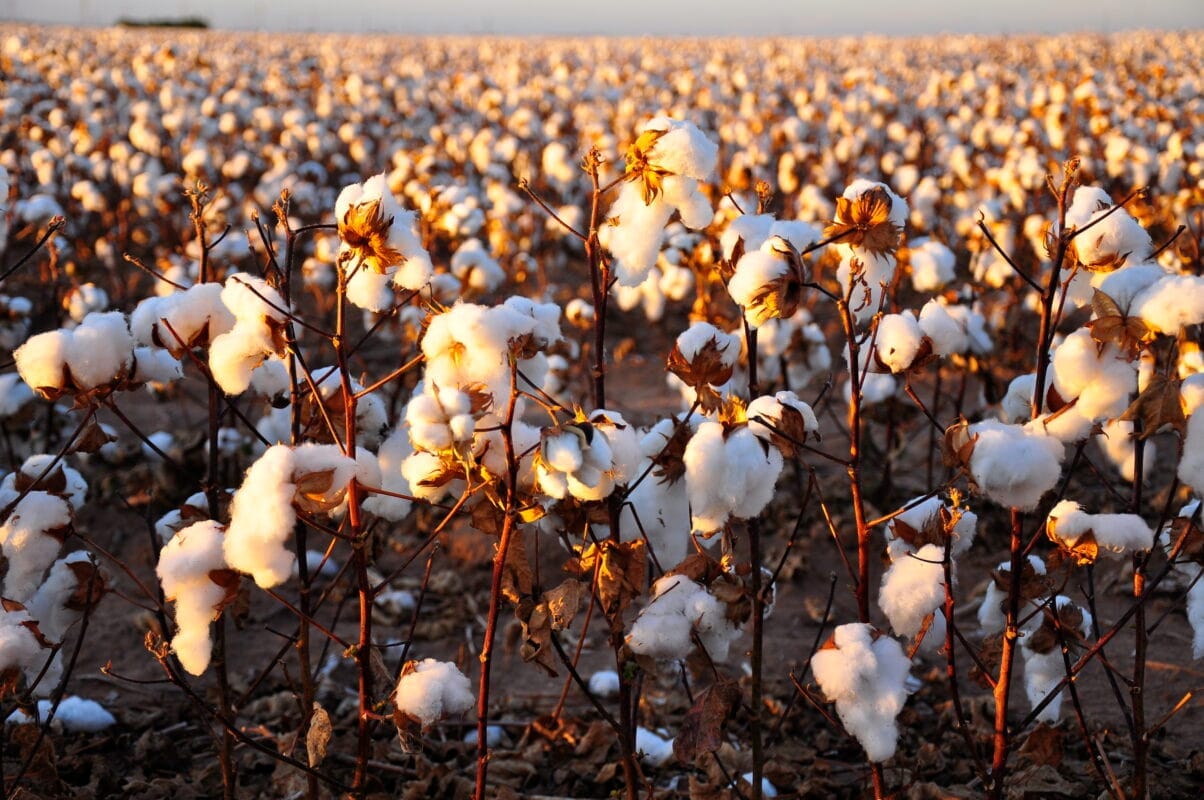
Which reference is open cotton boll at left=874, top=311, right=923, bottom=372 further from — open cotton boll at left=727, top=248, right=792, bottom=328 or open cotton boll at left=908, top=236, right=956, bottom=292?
open cotton boll at left=908, top=236, right=956, bottom=292

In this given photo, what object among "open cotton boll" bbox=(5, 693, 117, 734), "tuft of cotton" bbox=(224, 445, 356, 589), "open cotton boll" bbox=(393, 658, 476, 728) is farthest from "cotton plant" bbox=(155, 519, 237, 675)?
"open cotton boll" bbox=(5, 693, 117, 734)

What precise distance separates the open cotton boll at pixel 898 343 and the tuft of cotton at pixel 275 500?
849 mm

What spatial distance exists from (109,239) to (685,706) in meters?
6.46

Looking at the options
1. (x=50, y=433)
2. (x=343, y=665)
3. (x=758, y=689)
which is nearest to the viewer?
(x=758, y=689)

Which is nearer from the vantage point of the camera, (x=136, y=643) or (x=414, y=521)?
(x=136, y=643)

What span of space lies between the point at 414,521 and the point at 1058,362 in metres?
3.13

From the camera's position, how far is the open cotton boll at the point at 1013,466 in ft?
5.12

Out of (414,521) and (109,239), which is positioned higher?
(109,239)

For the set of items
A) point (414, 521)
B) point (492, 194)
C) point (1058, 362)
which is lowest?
point (1058, 362)

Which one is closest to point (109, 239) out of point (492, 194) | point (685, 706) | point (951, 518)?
point (492, 194)

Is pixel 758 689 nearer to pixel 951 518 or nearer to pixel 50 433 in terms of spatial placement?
pixel 951 518

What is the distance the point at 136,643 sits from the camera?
361 cm

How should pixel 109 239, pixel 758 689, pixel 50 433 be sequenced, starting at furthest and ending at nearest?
pixel 109 239
pixel 50 433
pixel 758 689

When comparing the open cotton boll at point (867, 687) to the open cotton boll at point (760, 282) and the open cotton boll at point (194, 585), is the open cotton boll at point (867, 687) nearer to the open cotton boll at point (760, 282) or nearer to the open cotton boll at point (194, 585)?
the open cotton boll at point (760, 282)
